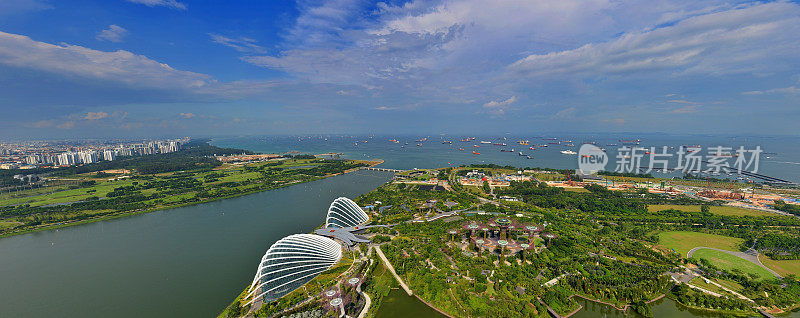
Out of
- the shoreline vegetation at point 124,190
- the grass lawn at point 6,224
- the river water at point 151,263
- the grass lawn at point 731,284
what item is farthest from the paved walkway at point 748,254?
the grass lawn at point 6,224

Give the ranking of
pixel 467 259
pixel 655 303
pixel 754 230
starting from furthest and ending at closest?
pixel 754 230, pixel 467 259, pixel 655 303

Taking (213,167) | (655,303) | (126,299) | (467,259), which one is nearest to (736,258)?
(655,303)

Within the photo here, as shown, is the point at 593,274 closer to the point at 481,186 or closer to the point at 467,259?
the point at 467,259

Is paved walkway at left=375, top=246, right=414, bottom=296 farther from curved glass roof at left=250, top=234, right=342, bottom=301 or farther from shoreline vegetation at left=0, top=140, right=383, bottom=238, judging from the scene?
Result: shoreline vegetation at left=0, top=140, right=383, bottom=238

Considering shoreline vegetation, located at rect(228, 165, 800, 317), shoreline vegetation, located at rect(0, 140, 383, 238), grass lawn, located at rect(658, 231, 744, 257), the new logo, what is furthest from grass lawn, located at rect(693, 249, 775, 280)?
shoreline vegetation, located at rect(0, 140, 383, 238)

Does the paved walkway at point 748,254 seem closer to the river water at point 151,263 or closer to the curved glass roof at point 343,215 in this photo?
the river water at point 151,263

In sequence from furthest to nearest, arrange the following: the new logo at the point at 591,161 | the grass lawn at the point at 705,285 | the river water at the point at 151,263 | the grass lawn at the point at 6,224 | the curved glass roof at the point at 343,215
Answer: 1. the new logo at the point at 591,161
2. the grass lawn at the point at 6,224
3. the curved glass roof at the point at 343,215
4. the grass lawn at the point at 705,285
5. the river water at the point at 151,263
